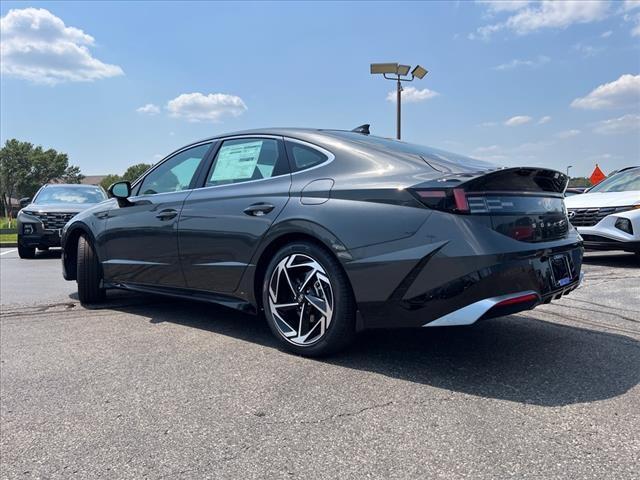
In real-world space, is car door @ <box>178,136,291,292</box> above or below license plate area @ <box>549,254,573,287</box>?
above

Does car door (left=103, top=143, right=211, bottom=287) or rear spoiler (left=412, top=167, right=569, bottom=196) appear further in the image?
car door (left=103, top=143, right=211, bottom=287)

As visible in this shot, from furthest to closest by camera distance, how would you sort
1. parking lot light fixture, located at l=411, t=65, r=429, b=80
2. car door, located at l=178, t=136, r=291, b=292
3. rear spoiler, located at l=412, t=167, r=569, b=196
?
parking lot light fixture, located at l=411, t=65, r=429, b=80 → car door, located at l=178, t=136, r=291, b=292 → rear spoiler, located at l=412, t=167, r=569, b=196

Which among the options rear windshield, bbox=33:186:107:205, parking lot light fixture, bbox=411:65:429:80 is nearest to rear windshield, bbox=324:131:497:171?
rear windshield, bbox=33:186:107:205

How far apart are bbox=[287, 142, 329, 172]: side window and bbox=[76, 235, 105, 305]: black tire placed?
8.54 ft

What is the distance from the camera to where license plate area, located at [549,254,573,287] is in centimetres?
312

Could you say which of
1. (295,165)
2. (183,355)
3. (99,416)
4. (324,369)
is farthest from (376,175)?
(99,416)

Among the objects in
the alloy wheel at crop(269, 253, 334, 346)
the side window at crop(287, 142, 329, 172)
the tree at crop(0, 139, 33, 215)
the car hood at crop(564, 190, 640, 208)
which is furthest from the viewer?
the tree at crop(0, 139, 33, 215)

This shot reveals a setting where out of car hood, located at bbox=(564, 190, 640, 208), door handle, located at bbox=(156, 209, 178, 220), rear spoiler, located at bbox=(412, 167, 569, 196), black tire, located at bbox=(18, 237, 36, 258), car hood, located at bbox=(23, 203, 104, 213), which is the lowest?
black tire, located at bbox=(18, 237, 36, 258)

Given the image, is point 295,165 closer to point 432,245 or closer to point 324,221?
point 324,221

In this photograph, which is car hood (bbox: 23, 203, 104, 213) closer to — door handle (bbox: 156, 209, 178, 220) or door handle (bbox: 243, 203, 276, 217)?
door handle (bbox: 156, 209, 178, 220)

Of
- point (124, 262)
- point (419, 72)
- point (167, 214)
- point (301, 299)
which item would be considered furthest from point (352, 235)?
point (419, 72)

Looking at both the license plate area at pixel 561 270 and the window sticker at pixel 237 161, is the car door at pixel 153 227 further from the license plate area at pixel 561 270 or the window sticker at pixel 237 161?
the license plate area at pixel 561 270

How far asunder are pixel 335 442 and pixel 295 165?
1917 mm

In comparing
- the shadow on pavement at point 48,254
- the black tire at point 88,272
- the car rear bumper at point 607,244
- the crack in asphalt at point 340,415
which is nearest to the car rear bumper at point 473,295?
the crack in asphalt at point 340,415
